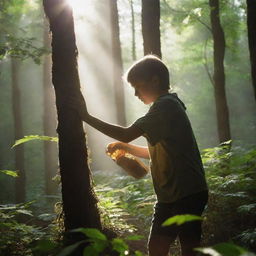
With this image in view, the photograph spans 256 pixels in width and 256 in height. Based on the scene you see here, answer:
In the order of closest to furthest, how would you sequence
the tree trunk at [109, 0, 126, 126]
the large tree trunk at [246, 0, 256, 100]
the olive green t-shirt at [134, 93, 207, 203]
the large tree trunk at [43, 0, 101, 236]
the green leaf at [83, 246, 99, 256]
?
the green leaf at [83, 246, 99, 256]
the olive green t-shirt at [134, 93, 207, 203]
the large tree trunk at [43, 0, 101, 236]
the large tree trunk at [246, 0, 256, 100]
the tree trunk at [109, 0, 126, 126]

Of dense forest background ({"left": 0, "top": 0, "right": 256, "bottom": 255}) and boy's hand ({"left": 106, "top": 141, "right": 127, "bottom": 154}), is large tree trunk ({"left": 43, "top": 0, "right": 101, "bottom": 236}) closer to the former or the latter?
dense forest background ({"left": 0, "top": 0, "right": 256, "bottom": 255})

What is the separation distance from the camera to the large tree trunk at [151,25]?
30.3 feet

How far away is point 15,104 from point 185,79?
2727cm

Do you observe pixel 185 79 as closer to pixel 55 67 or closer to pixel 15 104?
pixel 15 104

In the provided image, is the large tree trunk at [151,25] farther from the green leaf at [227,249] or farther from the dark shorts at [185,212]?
the green leaf at [227,249]

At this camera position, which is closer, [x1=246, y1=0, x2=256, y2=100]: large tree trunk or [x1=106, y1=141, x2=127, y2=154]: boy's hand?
[x1=106, y1=141, x2=127, y2=154]: boy's hand

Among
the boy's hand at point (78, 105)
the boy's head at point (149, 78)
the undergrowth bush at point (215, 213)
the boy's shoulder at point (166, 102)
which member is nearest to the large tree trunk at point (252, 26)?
the undergrowth bush at point (215, 213)

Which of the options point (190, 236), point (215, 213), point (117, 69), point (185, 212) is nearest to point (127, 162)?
point (185, 212)

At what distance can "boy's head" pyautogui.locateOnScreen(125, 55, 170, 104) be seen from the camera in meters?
3.36

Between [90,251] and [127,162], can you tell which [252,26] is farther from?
[90,251]

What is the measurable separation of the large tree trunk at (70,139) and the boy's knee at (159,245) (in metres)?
0.73

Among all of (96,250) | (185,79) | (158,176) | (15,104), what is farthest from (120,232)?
(185,79)

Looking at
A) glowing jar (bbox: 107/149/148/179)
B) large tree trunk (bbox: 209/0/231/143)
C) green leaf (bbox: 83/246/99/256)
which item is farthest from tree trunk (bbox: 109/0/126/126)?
green leaf (bbox: 83/246/99/256)

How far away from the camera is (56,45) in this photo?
3934 millimetres
